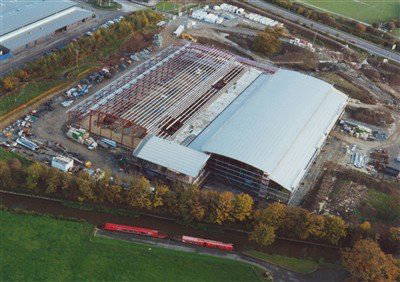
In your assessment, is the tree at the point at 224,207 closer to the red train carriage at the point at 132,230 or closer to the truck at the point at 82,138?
the red train carriage at the point at 132,230

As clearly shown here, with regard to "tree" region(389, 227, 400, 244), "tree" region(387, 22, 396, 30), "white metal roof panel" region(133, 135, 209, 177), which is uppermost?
"tree" region(387, 22, 396, 30)

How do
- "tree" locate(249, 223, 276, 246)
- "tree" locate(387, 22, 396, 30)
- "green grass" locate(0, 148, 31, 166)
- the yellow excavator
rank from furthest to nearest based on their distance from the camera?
"tree" locate(387, 22, 396, 30) < the yellow excavator < "green grass" locate(0, 148, 31, 166) < "tree" locate(249, 223, 276, 246)

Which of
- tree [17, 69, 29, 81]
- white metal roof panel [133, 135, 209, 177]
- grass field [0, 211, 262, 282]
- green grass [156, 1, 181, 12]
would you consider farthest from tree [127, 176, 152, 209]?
green grass [156, 1, 181, 12]

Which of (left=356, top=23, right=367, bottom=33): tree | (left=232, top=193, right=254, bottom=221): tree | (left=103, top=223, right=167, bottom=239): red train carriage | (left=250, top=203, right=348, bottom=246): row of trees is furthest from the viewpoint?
(left=356, top=23, right=367, bottom=33): tree

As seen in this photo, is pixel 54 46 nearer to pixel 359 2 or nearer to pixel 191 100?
pixel 191 100

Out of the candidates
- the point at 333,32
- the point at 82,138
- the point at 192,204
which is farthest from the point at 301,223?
the point at 333,32

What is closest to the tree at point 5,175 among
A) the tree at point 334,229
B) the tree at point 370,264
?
the tree at point 334,229

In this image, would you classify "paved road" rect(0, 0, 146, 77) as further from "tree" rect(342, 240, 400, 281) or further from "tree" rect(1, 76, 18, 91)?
"tree" rect(342, 240, 400, 281)

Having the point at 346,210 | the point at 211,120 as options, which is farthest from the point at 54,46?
the point at 346,210
